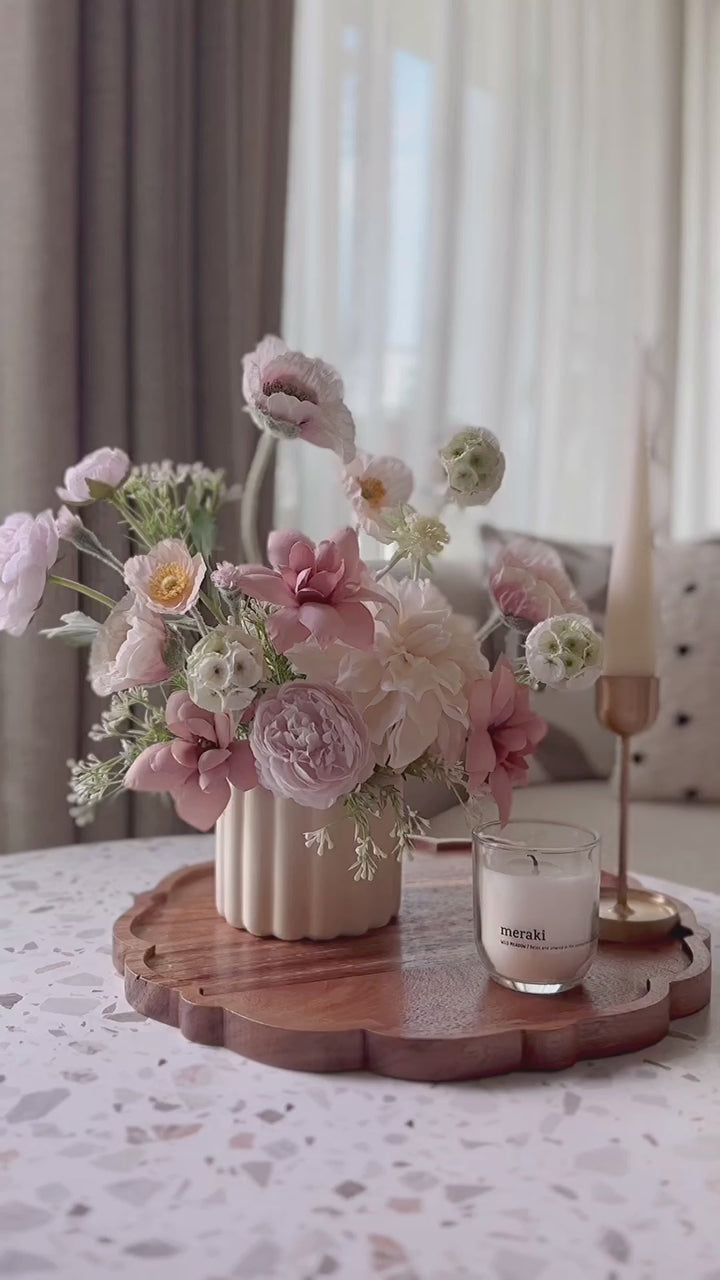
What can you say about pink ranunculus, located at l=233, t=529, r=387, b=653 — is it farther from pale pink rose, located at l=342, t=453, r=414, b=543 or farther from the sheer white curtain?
the sheer white curtain

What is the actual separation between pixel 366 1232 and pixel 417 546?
44cm

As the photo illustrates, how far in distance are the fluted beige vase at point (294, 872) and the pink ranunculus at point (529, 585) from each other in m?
0.18

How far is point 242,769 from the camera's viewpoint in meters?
0.77

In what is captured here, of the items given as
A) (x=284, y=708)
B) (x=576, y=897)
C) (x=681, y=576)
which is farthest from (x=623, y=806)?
(x=681, y=576)

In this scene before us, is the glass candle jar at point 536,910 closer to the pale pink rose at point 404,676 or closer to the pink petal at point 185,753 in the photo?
the pale pink rose at point 404,676

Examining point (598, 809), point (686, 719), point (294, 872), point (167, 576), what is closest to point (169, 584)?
point (167, 576)

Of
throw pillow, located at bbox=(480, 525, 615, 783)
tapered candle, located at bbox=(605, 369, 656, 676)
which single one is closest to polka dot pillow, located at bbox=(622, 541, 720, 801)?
throw pillow, located at bbox=(480, 525, 615, 783)

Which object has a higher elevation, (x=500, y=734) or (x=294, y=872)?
(x=500, y=734)

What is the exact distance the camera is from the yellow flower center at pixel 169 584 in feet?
2.50

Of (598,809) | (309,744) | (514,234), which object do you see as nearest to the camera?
(309,744)

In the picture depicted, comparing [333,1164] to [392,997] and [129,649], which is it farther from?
[129,649]

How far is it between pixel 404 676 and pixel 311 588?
0.28ft

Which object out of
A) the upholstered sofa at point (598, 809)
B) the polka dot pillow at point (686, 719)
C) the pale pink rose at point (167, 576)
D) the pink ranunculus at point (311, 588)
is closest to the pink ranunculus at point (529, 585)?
the pink ranunculus at point (311, 588)

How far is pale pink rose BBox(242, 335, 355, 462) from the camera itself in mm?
790
